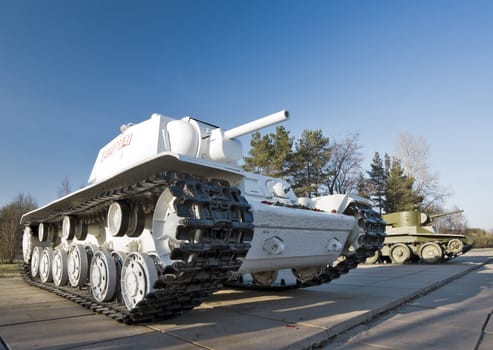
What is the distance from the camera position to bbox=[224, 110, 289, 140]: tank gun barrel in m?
5.36

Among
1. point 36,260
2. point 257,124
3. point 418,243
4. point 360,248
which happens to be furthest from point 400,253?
point 36,260

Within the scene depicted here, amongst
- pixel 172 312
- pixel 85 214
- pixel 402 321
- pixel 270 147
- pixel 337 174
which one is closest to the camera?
pixel 172 312

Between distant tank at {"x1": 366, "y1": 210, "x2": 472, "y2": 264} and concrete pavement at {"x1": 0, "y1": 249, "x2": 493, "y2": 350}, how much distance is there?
33.1 feet

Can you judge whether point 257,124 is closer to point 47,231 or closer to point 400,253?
point 47,231

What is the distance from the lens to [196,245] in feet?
11.7

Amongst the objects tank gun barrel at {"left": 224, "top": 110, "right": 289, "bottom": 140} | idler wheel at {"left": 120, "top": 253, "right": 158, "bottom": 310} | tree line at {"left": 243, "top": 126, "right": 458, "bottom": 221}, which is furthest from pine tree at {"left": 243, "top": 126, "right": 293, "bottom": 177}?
idler wheel at {"left": 120, "top": 253, "right": 158, "bottom": 310}

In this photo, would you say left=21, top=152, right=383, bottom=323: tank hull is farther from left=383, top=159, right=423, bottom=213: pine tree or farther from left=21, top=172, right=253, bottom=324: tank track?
left=383, top=159, right=423, bottom=213: pine tree

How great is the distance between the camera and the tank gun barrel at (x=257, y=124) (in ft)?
17.6

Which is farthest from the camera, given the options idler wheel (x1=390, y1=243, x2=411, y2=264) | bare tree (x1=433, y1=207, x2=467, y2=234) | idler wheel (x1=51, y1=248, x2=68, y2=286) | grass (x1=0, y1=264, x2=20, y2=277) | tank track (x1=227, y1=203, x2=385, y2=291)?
bare tree (x1=433, y1=207, x2=467, y2=234)

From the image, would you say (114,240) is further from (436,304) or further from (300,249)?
(436,304)

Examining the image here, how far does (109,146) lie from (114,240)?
2.57 m

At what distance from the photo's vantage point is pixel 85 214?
21.9ft

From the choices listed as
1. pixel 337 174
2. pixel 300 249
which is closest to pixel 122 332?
pixel 300 249

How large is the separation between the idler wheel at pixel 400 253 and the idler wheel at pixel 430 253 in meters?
0.61
